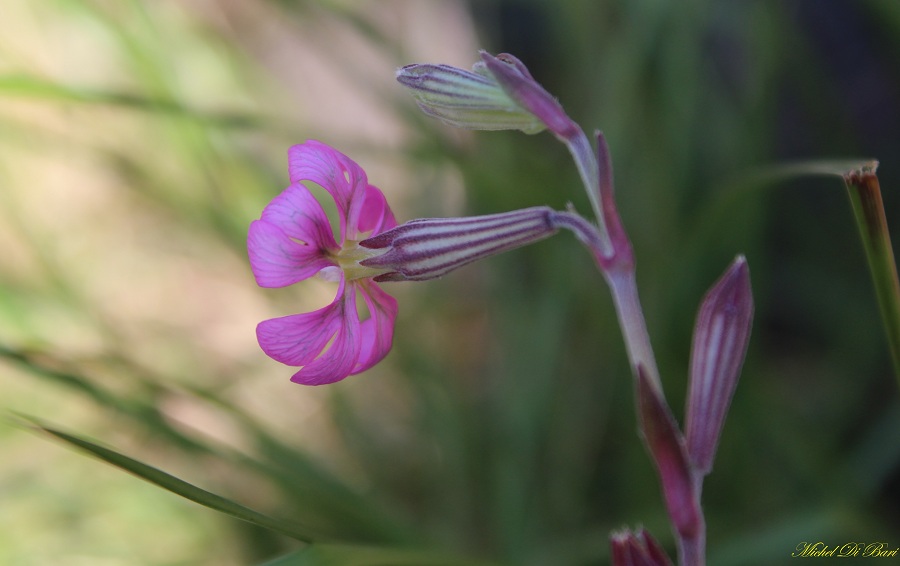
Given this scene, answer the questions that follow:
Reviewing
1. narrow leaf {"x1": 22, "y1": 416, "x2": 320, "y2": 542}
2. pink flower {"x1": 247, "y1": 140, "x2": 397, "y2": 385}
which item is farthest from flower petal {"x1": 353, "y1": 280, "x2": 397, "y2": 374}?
narrow leaf {"x1": 22, "y1": 416, "x2": 320, "y2": 542}

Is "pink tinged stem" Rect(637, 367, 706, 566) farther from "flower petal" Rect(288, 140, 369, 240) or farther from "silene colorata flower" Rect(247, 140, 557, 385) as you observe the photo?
"flower petal" Rect(288, 140, 369, 240)

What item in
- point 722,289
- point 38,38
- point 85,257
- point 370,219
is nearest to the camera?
point 722,289

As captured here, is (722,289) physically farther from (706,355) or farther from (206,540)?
(206,540)

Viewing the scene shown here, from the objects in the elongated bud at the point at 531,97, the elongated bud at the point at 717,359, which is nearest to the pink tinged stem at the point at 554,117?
the elongated bud at the point at 531,97

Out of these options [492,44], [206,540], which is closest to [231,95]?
[492,44]

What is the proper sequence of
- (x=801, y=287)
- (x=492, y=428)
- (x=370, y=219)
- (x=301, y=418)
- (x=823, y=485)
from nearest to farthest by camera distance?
(x=370, y=219)
(x=823, y=485)
(x=492, y=428)
(x=801, y=287)
(x=301, y=418)

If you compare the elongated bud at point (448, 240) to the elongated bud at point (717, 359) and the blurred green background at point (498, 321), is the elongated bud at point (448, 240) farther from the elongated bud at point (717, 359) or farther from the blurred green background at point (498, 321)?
the blurred green background at point (498, 321)

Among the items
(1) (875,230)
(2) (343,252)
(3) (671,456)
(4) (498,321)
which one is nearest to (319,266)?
(2) (343,252)

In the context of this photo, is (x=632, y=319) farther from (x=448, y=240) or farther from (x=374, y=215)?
(x=374, y=215)

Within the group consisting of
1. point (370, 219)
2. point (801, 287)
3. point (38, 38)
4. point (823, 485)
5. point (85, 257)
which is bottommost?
point (823, 485)
